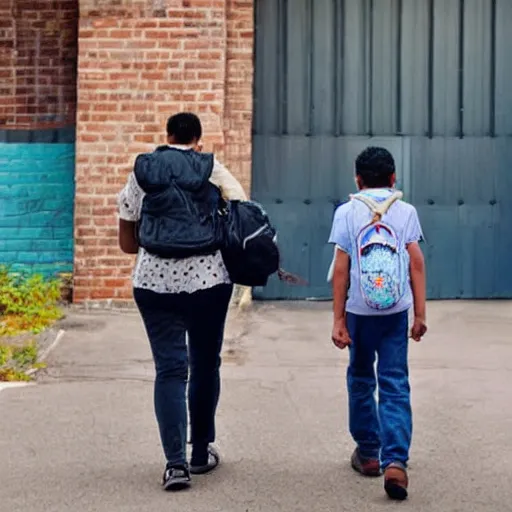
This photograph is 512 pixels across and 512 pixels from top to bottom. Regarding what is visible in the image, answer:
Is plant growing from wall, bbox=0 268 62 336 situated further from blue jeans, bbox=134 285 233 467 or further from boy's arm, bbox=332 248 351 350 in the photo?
boy's arm, bbox=332 248 351 350

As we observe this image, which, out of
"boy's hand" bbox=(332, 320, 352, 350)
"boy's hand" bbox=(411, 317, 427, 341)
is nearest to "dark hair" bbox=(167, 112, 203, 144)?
"boy's hand" bbox=(332, 320, 352, 350)

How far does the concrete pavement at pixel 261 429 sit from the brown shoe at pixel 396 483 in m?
0.06

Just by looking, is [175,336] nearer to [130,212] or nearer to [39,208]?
[130,212]

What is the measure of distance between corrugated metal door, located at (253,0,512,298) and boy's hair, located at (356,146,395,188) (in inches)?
218

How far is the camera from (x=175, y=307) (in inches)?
214

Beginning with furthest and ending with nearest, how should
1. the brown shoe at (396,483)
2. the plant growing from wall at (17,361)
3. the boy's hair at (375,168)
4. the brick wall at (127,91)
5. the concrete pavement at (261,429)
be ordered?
the brick wall at (127,91) → the plant growing from wall at (17,361) → the boy's hair at (375,168) → the concrete pavement at (261,429) → the brown shoe at (396,483)

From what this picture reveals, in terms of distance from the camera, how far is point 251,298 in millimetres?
11281

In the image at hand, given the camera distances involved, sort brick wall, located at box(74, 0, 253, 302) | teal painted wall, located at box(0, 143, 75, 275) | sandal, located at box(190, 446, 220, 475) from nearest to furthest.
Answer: sandal, located at box(190, 446, 220, 475), brick wall, located at box(74, 0, 253, 302), teal painted wall, located at box(0, 143, 75, 275)

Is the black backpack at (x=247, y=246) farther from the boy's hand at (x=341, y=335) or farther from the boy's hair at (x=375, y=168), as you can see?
the boy's hair at (x=375, y=168)

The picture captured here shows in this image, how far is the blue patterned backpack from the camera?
5.33 m

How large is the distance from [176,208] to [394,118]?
6215 mm

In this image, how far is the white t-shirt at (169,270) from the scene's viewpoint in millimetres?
5395

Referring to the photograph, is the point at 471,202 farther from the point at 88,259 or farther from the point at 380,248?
the point at 380,248

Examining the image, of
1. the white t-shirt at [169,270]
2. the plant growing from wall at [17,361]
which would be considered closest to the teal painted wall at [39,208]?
the plant growing from wall at [17,361]
